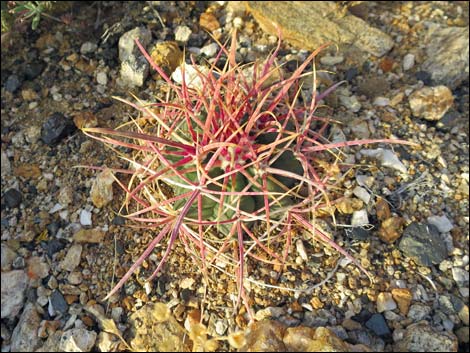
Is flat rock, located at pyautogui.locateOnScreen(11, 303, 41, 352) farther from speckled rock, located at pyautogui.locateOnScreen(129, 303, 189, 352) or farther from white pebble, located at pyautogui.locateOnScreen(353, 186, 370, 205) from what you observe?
white pebble, located at pyautogui.locateOnScreen(353, 186, 370, 205)

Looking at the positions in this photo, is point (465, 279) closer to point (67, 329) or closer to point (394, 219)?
point (394, 219)

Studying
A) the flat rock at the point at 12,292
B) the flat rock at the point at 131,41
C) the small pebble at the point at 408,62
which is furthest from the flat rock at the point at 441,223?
the flat rock at the point at 12,292

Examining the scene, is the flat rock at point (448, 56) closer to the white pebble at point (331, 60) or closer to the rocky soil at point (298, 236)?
the rocky soil at point (298, 236)

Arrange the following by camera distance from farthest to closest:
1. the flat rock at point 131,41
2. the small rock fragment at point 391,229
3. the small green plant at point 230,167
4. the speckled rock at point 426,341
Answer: the flat rock at point 131,41 → the small rock fragment at point 391,229 → the speckled rock at point 426,341 → the small green plant at point 230,167

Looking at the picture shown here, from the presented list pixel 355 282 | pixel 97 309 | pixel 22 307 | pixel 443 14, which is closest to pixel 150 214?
pixel 97 309

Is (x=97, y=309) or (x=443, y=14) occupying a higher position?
(x=443, y=14)

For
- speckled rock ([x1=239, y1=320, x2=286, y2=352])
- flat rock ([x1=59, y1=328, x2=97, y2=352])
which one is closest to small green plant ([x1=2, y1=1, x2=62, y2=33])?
flat rock ([x1=59, y1=328, x2=97, y2=352])
